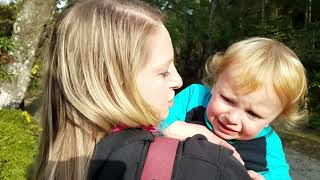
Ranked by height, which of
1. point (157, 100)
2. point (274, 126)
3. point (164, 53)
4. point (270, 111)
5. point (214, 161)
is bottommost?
point (274, 126)

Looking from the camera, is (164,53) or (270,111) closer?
(164,53)

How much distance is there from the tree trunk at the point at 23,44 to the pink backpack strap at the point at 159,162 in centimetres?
460

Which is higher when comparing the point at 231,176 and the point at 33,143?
the point at 231,176

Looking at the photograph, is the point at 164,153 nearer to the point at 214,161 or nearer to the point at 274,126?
the point at 214,161

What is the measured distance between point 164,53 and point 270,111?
38.1 inches

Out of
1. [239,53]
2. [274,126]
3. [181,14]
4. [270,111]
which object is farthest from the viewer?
[181,14]

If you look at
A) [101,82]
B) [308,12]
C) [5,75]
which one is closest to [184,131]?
[101,82]

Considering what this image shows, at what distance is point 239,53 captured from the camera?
7.90 feet

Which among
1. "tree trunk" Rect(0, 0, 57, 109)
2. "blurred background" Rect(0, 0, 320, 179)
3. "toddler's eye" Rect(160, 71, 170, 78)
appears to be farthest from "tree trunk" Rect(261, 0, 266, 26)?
"toddler's eye" Rect(160, 71, 170, 78)

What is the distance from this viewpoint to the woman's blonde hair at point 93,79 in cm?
139

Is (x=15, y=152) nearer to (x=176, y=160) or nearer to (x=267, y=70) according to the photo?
(x=267, y=70)

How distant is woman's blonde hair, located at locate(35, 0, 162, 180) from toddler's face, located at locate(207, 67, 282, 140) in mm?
878

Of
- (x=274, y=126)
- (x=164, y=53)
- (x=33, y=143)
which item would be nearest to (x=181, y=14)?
(x=33, y=143)

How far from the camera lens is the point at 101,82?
1.40 m
